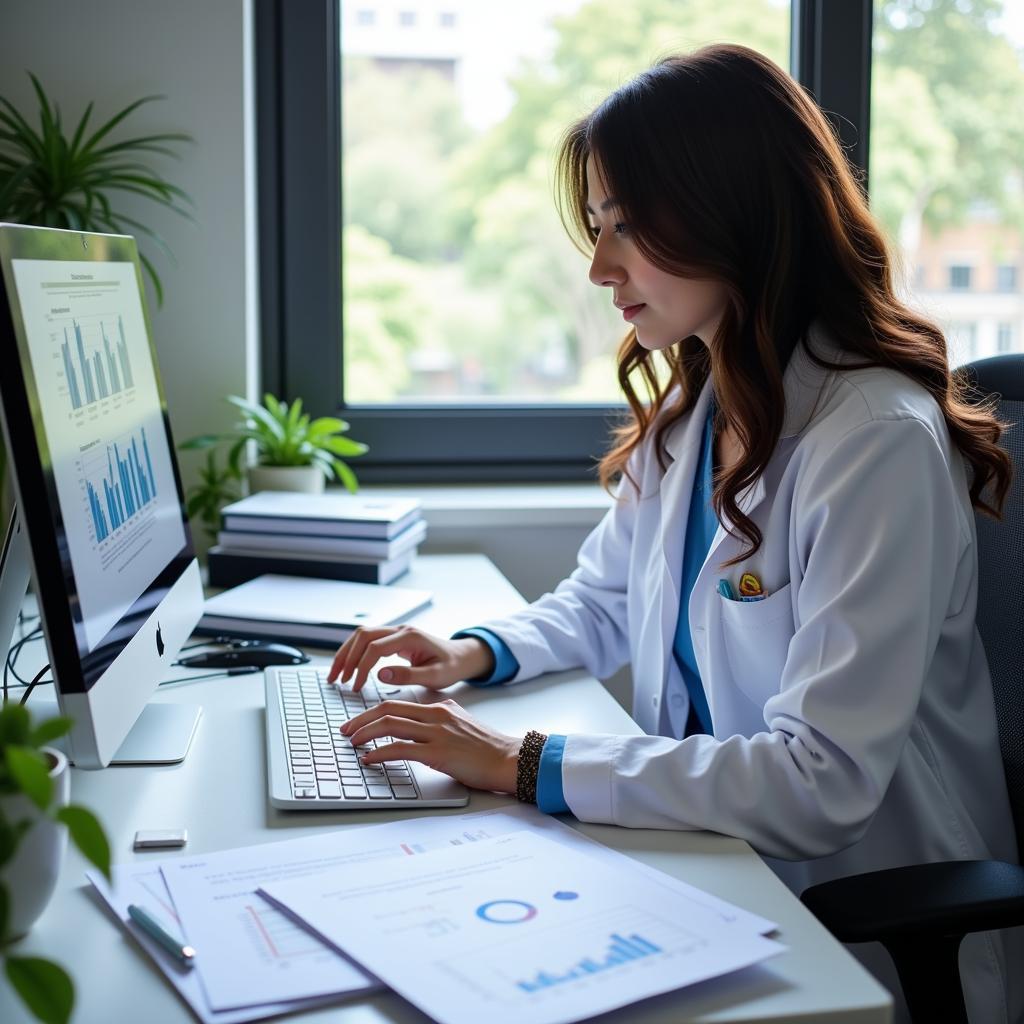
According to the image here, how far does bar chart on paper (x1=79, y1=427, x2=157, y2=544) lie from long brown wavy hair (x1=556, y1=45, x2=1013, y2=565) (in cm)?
54

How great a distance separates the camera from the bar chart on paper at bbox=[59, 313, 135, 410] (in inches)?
37.3

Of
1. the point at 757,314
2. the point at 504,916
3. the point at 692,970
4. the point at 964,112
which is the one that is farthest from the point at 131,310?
the point at 964,112

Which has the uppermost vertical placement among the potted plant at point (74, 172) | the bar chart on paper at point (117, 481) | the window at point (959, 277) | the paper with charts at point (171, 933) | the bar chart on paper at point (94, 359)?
the potted plant at point (74, 172)

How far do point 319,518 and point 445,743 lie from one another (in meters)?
0.79

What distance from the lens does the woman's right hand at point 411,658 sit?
1279 mm

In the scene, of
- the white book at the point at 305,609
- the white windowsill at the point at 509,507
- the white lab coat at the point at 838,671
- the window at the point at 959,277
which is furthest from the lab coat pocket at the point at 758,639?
the window at the point at 959,277

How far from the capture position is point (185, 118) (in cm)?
204

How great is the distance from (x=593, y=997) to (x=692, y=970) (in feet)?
0.21

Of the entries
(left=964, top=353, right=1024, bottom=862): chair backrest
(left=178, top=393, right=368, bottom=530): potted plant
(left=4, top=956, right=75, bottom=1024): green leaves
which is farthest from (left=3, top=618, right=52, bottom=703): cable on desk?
(left=964, top=353, right=1024, bottom=862): chair backrest

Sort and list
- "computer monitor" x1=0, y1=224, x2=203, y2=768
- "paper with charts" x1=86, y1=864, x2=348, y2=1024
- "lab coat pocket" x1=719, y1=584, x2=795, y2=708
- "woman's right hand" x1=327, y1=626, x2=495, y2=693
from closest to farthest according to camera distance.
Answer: "paper with charts" x1=86, y1=864, x2=348, y2=1024, "computer monitor" x1=0, y1=224, x2=203, y2=768, "lab coat pocket" x1=719, y1=584, x2=795, y2=708, "woman's right hand" x1=327, y1=626, x2=495, y2=693

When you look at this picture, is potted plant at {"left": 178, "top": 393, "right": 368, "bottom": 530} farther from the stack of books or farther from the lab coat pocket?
the lab coat pocket

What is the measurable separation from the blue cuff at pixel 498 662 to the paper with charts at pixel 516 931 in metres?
0.47

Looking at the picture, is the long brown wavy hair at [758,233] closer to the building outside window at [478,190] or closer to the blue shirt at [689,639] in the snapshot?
the blue shirt at [689,639]

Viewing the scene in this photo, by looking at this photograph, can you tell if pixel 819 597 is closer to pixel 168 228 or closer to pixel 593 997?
pixel 593 997
